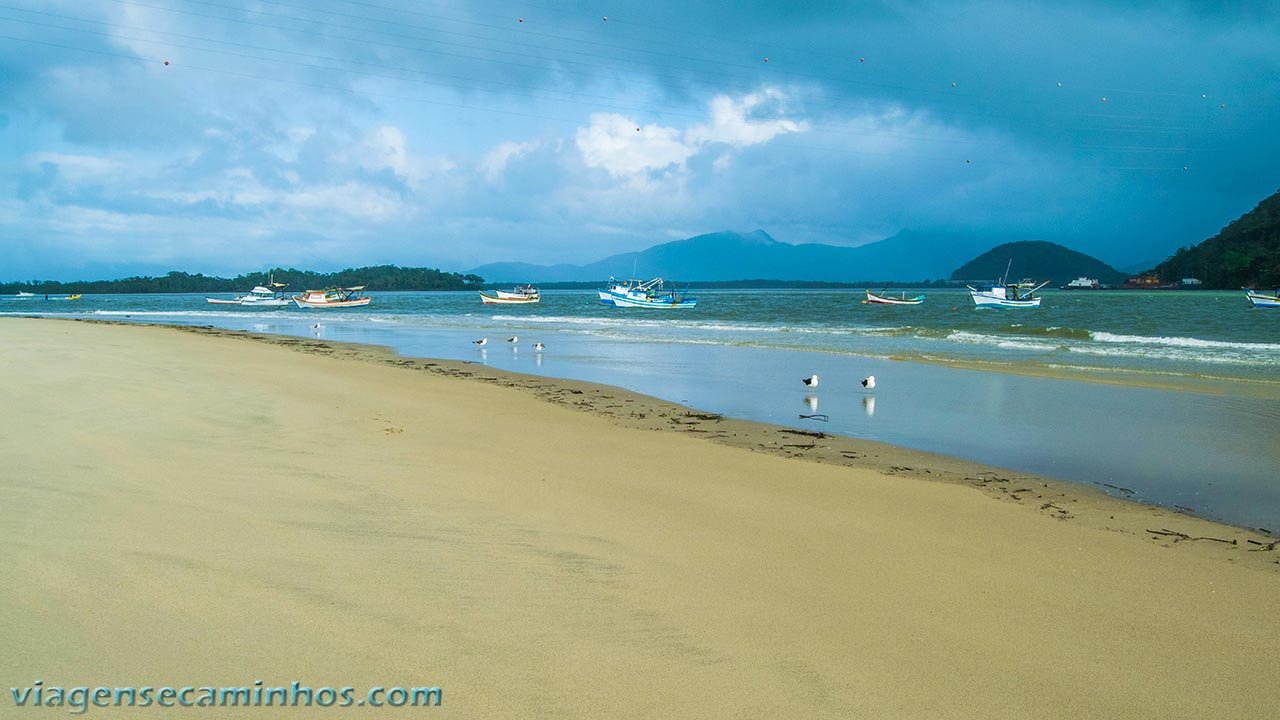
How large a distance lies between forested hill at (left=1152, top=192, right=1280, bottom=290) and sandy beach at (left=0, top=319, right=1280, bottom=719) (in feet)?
380

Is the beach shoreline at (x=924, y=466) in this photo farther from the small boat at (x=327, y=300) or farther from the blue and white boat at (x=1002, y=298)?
the small boat at (x=327, y=300)

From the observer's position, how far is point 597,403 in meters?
11.8

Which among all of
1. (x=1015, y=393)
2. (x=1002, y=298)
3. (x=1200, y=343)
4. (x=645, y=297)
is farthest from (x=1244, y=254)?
(x=1015, y=393)

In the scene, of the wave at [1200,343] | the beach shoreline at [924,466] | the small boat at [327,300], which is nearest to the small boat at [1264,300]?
the wave at [1200,343]

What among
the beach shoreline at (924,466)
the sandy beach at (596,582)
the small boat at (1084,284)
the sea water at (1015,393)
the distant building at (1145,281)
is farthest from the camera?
the small boat at (1084,284)

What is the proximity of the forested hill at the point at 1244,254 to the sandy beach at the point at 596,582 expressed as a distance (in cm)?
11584

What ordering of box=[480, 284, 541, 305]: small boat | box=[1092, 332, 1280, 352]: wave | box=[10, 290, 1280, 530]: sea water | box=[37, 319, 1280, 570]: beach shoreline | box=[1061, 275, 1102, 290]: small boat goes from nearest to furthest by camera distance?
1. box=[37, 319, 1280, 570]: beach shoreline
2. box=[10, 290, 1280, 530]: sea water
3. box=[1092, 332, 1280, 352]: wave
4. box=[480, 284, 541, 305]: small boat
5. box=[1061, 275, 1102, 290]: small boat

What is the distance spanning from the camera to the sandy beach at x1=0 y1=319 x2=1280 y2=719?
2.70 metres

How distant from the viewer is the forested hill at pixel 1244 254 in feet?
347

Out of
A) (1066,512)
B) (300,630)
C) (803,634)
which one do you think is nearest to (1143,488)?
(1066,512)

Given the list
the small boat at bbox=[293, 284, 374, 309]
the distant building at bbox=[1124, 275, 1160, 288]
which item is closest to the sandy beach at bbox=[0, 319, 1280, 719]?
the small boat at bbox=[293, 284, 374, 309]

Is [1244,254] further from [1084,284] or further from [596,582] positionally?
[596,582]

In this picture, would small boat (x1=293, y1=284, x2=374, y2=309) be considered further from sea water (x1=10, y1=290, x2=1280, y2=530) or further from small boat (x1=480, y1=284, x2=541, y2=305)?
sea water (x1=10, y1=290, x2=1280, y2=530)

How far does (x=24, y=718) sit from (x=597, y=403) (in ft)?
31.4
